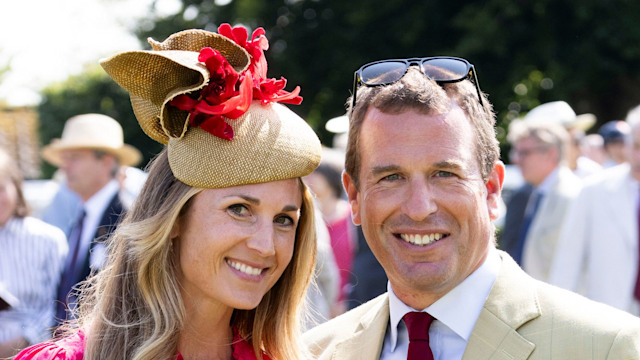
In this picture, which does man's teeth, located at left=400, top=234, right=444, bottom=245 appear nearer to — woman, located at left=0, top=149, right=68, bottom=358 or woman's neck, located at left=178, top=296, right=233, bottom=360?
woman's neck, located at left=178, top=296, right=233, bottom=360

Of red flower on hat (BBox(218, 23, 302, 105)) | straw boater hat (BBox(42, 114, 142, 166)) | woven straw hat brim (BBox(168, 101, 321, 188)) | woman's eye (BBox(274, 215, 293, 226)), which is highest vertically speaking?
red flower on hat (BBox(218, 23, 302, 105))

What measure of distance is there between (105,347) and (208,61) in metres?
1.08

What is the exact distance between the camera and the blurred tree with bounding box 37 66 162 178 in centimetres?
2178

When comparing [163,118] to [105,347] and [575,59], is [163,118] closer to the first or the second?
[105,347]

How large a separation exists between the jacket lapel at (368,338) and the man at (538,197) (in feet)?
12.5

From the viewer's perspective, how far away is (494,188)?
271 cm

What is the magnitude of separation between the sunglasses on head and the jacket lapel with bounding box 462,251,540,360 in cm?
68

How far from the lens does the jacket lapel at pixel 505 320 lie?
2371 mm

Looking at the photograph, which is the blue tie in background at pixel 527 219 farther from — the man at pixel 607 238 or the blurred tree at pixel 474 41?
the blurred tree at pixel 474 41

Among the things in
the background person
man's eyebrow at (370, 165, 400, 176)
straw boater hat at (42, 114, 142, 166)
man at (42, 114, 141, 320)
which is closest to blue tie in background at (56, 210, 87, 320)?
man at (42, 114, 141, 320)

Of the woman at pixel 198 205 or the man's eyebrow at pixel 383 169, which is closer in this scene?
the man's eyebrow at pixel 383 169

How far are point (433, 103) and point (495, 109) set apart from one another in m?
14.3

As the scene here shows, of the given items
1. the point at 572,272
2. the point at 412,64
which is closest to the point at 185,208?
the point at 412,64

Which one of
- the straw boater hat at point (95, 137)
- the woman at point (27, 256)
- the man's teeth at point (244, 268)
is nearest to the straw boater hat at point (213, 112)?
the man's teeth at point (244, 268)
